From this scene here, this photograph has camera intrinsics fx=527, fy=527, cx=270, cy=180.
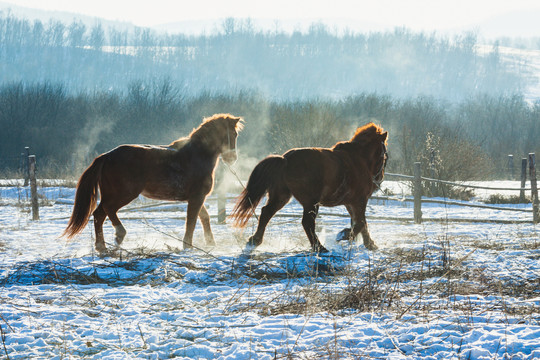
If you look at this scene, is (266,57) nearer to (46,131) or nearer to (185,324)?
(46,131)

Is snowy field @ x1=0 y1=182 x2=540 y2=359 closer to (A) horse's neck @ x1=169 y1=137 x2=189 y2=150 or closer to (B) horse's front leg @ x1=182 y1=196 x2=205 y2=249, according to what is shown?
(B) horse's front leg @ x1=182 y1=196 x2=205 y2=249

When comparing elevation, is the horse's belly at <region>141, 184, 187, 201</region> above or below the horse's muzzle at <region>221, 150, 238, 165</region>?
below

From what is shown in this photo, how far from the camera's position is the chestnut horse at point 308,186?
263 inches

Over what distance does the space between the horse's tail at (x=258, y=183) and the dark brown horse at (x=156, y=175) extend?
32.4 inches

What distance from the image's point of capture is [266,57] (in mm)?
130000

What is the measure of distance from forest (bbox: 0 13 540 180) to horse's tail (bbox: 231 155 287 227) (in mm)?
12882

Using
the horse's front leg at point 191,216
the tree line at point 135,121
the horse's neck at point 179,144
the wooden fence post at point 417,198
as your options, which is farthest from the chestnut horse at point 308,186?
the tree line at point 135,121

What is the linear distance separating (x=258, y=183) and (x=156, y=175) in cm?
142

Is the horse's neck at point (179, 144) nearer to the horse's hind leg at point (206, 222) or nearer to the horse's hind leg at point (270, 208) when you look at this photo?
the horse's hind leg at point (206, 222)

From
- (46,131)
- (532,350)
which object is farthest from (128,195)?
(46,131)

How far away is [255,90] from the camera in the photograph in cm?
5209

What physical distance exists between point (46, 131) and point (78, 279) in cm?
3806

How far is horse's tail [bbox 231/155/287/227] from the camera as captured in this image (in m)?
6.65

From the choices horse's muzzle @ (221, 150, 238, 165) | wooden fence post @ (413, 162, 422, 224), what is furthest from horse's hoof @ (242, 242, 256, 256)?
wooden fence post @ (413, 162, 422, 224)
